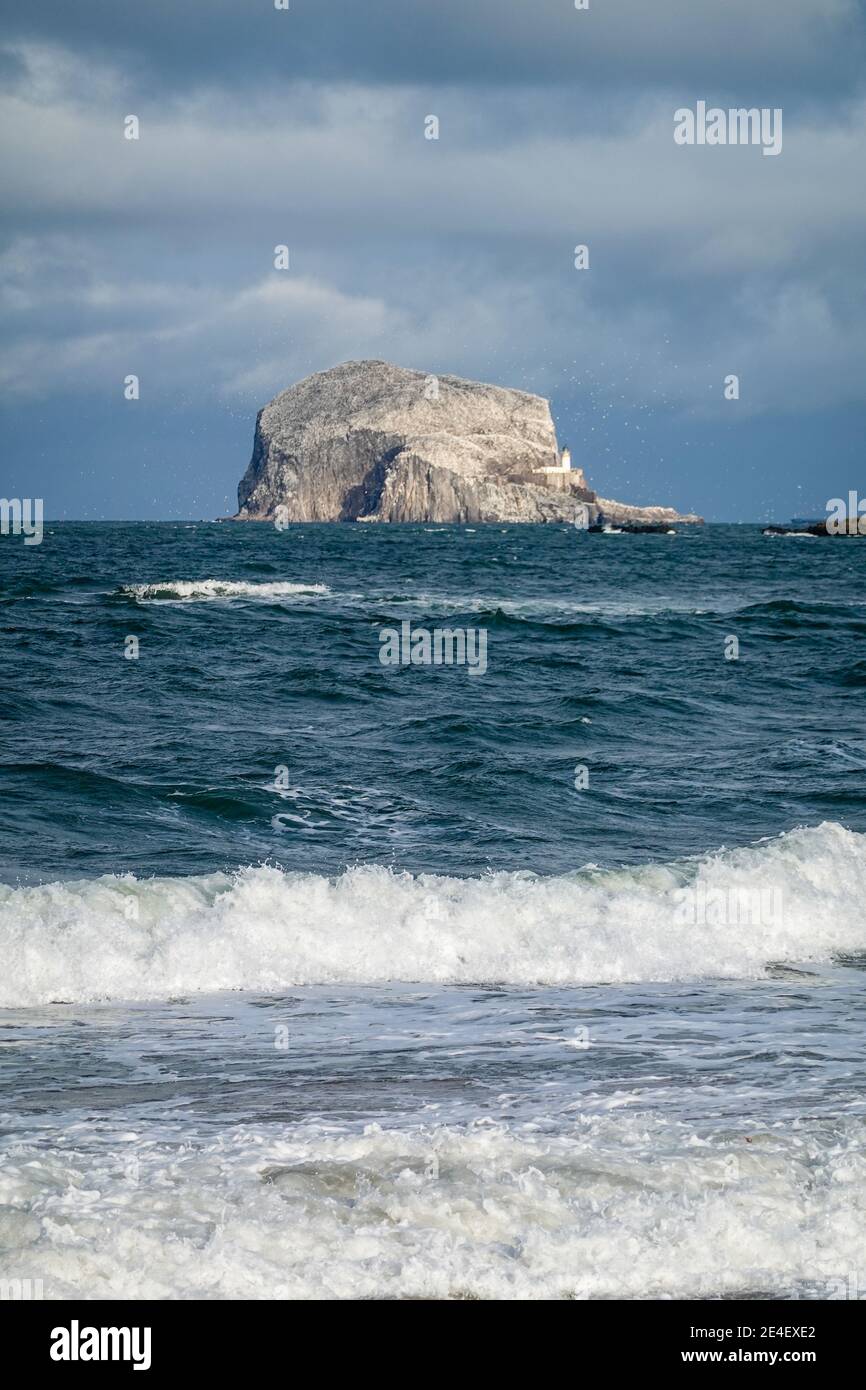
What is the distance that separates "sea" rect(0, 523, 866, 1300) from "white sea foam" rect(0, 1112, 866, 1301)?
2 centimetres

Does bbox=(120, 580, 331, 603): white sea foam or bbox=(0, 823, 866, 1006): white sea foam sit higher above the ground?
bbox=(120, 580, 331, 603): white sea foam

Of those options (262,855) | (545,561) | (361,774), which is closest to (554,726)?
(361,774)

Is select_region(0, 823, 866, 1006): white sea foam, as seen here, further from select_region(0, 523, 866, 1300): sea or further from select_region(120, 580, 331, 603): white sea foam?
select_region(120, 580, 331, 603): white sea foam

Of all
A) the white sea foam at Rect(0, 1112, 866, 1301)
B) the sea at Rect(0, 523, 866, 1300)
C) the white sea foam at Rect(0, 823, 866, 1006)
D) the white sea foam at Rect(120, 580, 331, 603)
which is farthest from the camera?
the white sea foam at Rect(120, 580, 331, 603)

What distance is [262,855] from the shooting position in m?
13.5

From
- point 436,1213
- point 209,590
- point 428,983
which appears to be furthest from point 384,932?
point 209,590

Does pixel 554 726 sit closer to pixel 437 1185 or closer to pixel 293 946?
pixel 293 946

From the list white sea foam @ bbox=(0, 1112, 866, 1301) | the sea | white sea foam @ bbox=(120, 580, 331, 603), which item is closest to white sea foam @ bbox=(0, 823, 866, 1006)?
the sea

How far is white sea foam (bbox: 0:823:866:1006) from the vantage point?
32.6 feet

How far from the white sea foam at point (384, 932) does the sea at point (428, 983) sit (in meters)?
0.04

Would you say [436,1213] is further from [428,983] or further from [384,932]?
[384,932]

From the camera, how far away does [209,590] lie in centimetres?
4322

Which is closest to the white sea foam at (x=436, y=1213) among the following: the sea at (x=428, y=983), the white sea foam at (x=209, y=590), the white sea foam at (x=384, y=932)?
the sea at (x=428, y=983)

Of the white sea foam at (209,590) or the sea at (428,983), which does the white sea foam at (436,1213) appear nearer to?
the sea at (428,983)
